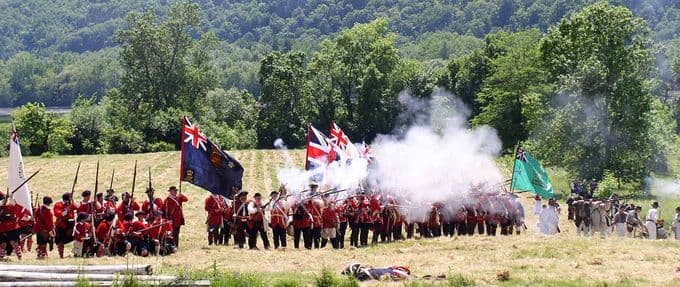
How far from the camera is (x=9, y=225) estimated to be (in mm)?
23188

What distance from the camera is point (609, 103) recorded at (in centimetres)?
5488

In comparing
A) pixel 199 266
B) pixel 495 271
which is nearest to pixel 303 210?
pixel 199 266

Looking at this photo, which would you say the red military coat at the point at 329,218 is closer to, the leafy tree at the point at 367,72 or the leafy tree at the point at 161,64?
the leafy tree at the point at 161,64

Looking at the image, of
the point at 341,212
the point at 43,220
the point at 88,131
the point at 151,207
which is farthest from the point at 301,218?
the point at 88,131

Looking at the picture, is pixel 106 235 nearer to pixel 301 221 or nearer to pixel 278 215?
pixel 278 215

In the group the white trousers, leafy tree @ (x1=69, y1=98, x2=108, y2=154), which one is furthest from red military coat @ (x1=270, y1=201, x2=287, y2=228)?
leafy tree @ (x1=69, y1=98, x2=108, y2=154)

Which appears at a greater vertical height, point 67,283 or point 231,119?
point 231,119

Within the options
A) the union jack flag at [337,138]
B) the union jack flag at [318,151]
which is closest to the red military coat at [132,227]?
the union jack flag at [318,151]

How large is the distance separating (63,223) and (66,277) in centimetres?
673

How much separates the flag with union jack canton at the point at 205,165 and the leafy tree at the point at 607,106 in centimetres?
3225

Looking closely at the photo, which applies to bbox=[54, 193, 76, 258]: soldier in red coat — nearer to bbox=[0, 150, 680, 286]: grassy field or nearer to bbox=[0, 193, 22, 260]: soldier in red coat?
bbox=[0, 150, 680, 286]: grassy field

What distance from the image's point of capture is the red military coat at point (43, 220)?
24.1m

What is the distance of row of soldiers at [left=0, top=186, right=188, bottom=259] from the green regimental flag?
41.0ft

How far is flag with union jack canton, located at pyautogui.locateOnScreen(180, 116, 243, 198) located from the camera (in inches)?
1031
